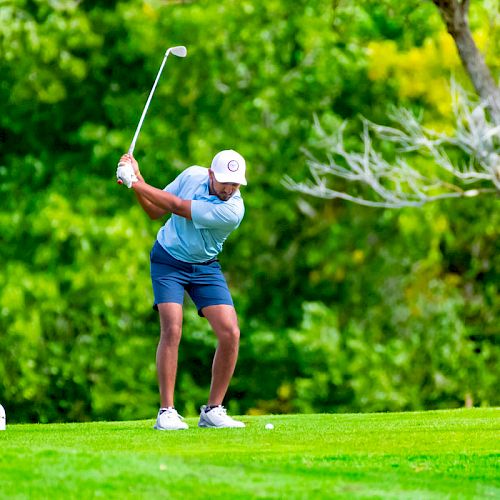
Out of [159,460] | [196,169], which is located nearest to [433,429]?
[196,169]

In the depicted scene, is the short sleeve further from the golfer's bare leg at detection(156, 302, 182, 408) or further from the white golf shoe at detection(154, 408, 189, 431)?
the white golf shoe at detection(154, 408, 189, 431)

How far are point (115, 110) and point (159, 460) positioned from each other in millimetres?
18740

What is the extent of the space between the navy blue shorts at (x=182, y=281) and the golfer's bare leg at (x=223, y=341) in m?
0.07

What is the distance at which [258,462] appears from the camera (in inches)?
312

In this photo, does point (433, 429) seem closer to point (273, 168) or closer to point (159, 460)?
point (159, 460)

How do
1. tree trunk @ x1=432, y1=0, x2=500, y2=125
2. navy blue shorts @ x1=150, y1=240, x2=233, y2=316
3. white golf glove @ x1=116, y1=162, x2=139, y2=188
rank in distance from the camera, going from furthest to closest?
tree trunk @ x1=432, y1=0, x2=500, y2=125 → navy blue shorts @ x1=150, y1=240, x2=233, y2=316 → white golf glove @ x1=116, y1=162, x2=139, y2=188

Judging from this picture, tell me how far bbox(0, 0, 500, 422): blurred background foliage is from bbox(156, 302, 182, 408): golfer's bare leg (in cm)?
1433

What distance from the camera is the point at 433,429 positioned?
34.2 feet

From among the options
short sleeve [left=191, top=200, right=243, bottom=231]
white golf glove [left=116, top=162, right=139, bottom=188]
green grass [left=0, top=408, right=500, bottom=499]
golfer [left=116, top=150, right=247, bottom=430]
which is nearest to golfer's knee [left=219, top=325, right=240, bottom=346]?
golfer [left=116, top=150, right=247, bottom=430]

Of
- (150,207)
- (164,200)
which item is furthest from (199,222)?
(150,207)

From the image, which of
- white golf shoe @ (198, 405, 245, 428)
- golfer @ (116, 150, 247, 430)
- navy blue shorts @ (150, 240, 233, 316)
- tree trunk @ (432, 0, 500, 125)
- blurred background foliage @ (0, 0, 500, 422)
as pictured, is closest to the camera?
golfer @ (116, 150, 247, 430)

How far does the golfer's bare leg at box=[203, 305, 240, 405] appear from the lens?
1020 centimetres

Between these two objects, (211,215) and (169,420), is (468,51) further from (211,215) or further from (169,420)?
(169,420)

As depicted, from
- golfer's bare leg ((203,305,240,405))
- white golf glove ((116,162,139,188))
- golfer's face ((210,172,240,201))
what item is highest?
white golf glove ((116,162,139,188))
